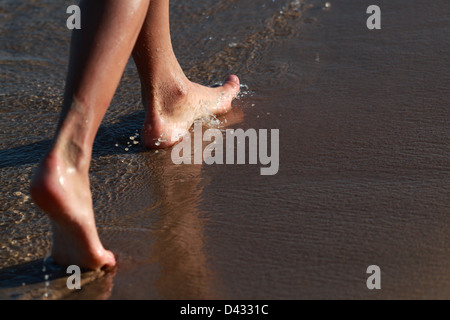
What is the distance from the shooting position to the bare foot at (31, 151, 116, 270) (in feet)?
5.12

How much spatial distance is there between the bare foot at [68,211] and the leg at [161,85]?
0.82 meters

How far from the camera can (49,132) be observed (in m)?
2.59

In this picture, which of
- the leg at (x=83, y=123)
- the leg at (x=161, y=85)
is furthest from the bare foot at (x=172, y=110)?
the leg at (x=83, y=123)

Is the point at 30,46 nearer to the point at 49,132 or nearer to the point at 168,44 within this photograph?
the point at 49,132

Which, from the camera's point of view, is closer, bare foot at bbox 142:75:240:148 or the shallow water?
the shallow water

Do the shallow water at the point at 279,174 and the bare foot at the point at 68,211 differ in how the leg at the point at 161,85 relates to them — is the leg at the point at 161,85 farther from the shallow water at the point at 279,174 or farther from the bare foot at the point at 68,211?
the bare foot at the point at 68,211

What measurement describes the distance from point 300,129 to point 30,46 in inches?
71.1

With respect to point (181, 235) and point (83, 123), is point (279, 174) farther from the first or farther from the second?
point (83, 123)

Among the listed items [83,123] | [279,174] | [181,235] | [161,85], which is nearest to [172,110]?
[161,85]

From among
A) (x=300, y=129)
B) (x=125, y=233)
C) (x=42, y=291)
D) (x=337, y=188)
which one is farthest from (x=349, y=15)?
(x=42, y=291)

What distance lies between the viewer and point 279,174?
2162 millimetres

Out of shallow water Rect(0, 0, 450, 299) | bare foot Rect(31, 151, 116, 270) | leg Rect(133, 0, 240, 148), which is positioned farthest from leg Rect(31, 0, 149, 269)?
leg Rect(133, 0, 240, 148)

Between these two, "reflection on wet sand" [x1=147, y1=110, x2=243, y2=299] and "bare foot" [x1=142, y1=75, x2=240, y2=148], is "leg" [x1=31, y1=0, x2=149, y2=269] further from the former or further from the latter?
"bare foot" [x1=142, y1=75, x2=240, y2=148]

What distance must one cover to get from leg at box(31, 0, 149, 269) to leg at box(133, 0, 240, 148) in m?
0.67
